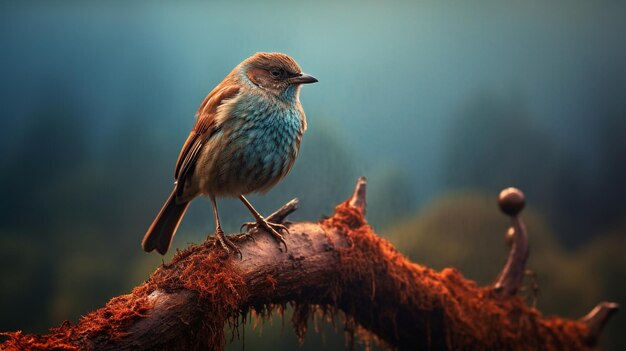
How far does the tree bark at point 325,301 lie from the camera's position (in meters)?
2.29

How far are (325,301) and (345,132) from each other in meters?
2.06

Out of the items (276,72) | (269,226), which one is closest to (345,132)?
(276,72)

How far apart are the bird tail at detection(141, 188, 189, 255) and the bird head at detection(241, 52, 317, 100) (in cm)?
88

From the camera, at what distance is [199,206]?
4883 mm

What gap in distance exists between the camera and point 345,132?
5023 millimetres

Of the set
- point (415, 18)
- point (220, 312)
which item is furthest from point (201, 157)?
point (415, 18)

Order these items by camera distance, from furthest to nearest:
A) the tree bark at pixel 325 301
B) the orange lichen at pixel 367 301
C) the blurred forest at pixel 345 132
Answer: the blurred forest at pixel 345 132, the orange lichen at pixel 367 301, the tree bark at pixel 325 301

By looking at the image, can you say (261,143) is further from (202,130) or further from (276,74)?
(276,74)

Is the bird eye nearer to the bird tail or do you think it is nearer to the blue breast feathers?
the blue breast feathers

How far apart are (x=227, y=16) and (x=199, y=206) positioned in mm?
1759

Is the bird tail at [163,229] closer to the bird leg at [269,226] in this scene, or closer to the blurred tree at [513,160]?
the bird leg at [269,226]

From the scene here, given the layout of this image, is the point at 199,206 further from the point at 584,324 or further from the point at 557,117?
the point at 557,117

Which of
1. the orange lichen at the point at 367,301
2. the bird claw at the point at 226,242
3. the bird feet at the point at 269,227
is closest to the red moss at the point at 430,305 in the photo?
the orange lichen at the point at 367,301

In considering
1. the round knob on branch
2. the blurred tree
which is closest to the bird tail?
the round knob on branch
